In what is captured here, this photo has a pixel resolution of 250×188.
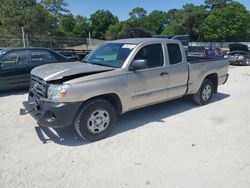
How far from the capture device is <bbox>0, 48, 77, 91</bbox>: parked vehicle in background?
751 centimetres

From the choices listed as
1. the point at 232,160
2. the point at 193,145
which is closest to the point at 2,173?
the point at 193,145

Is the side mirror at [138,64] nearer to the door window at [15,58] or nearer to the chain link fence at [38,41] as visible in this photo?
the door window at [15,58]

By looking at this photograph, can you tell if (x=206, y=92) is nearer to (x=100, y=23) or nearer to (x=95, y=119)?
(x=95, y=119)

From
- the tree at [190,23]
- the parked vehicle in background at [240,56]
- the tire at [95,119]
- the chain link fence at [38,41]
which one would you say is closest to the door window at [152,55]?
the tire at [95,119]

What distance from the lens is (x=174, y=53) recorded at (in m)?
5.68

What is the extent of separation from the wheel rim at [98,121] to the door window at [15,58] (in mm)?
4606

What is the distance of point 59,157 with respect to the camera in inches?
153

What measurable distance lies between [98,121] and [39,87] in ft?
3.99

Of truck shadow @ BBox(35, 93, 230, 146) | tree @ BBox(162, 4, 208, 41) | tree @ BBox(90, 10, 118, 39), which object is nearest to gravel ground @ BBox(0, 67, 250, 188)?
truck shadow @ BBox(35, 93, 230, 146)

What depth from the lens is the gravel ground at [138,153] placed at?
10.9 feet

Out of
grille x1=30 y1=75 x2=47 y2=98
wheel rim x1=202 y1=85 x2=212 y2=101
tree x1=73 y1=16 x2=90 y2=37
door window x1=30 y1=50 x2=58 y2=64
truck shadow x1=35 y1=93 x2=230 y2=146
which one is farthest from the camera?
tree x1=73 y1=16 x2=90 y2=37

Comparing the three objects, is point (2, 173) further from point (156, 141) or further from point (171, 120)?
point (171, 120)

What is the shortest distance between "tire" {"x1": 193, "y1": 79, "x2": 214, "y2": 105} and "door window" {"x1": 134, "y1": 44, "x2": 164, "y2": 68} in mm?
1858

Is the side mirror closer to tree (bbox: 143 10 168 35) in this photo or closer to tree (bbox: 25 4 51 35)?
tree (bbox: 25 4 51 35)
